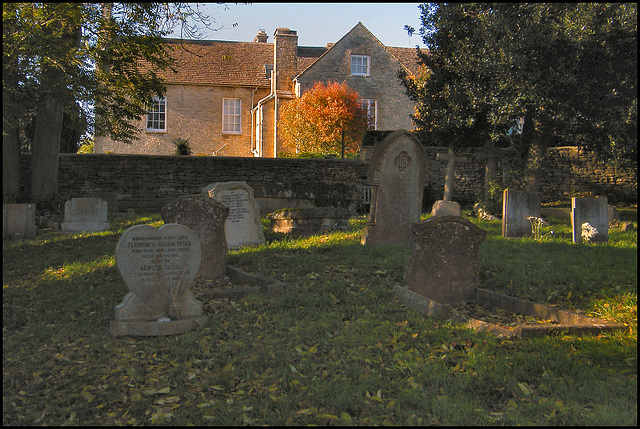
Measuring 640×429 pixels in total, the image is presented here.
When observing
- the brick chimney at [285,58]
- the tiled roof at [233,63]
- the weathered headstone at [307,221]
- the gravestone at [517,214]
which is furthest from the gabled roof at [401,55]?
the gravestone at [517,214]

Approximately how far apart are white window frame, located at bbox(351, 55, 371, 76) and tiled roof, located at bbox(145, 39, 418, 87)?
1781 millimetres

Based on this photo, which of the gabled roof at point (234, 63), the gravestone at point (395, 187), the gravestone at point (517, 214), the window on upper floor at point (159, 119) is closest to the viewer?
the gravestone at point (395, 187)

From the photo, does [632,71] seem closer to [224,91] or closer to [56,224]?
[56,224]

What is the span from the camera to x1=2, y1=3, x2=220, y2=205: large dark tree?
8.67 m

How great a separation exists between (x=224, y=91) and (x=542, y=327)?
27223 millimetres

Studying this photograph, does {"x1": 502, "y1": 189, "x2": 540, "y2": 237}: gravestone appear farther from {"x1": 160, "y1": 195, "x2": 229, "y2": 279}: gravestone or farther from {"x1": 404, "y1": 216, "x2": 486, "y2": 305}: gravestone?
{"x1": 160, "y1": 195, "x2": 229, "y2": 279}: gravestone

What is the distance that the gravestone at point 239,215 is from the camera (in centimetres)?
1058

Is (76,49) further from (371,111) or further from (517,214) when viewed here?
(371,111)

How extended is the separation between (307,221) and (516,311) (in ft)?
19.5

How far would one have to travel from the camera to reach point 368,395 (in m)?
4.16

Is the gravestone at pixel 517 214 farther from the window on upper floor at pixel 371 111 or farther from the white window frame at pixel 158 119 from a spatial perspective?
the white window frame at pixel 158 119

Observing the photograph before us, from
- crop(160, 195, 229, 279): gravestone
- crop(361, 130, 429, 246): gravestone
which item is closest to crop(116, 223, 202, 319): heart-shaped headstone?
crop(160, 195, 229, 279): gravestone

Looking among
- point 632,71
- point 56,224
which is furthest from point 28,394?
point 632,71

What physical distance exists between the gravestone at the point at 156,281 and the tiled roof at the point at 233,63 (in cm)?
2481
